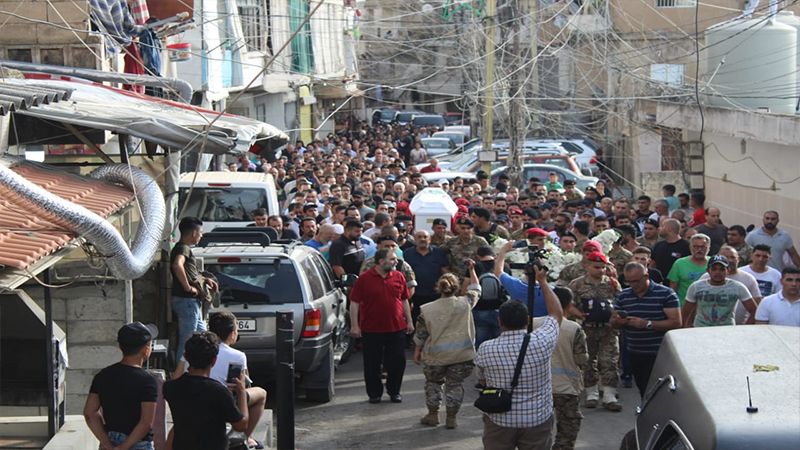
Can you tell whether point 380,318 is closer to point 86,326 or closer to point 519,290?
point 519,290

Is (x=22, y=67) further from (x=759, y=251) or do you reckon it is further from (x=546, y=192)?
(x=546, y=192)

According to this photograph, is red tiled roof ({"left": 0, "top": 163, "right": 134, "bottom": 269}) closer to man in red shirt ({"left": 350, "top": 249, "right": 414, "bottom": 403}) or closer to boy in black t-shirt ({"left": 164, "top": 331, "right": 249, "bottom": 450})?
boy in black t-shirt ({"left": 164, "top": 331, "right": 249, "bottom": 450})

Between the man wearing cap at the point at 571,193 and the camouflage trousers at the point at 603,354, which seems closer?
the camouflage trousers at the point at 603,354

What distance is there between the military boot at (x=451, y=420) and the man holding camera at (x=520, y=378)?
319cm

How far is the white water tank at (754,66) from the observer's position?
21.8 metres

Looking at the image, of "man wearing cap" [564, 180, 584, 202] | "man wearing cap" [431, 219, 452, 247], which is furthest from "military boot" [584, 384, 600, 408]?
"man wearing cap" [564, 180, 584, 202]

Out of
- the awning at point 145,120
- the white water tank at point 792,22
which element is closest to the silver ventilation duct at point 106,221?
the awning at point 145,120

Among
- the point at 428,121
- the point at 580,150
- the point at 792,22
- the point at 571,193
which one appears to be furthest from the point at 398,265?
the point at 428,121

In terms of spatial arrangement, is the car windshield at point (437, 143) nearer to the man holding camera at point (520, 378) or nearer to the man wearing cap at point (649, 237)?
the man wearing cap at point (649, 237)

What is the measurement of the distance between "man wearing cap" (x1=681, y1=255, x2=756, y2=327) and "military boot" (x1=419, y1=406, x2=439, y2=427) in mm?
2465

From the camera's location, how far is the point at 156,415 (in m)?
7.84

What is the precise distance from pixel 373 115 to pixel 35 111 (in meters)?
54.7

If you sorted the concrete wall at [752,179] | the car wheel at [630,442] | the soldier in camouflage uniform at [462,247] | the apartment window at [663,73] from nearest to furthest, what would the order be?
the car wheel at [630,442] → the soldier in camouflage uniform at [462,247] → the concrete wall at [752,179] → the apartment window at [663,73]

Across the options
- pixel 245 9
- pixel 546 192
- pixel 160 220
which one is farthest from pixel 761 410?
pixel 245 9
